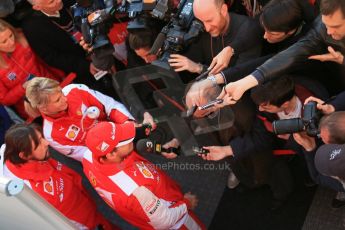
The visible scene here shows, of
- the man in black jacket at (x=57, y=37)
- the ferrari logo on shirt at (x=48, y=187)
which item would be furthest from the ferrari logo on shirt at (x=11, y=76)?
the ferrari logo on shirt at (x=48, y=187)

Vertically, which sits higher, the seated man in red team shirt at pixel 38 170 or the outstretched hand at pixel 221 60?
the outstretched hand at pixel 221 60

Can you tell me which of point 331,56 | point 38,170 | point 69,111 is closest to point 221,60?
point 331,56

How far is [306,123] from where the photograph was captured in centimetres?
197

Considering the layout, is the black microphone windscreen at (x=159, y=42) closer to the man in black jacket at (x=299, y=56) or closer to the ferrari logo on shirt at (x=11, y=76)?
the man in black jacket at (x=299, y=56)

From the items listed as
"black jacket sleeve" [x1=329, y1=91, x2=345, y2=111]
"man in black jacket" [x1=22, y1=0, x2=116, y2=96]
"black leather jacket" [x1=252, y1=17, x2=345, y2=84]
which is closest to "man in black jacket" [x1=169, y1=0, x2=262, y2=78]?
"black leather jacket" [x1=252, y1=17, x2=345, y2=84]

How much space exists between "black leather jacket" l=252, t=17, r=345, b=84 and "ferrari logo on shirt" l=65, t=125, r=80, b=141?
1131 mm

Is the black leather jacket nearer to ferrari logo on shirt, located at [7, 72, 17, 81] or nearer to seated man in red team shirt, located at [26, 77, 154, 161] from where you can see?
seated man in red team shirt, located at [26, 77, 154, 161]

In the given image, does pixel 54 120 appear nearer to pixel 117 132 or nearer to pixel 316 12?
pixel 117 132

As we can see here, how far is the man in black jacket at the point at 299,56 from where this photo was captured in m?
2.09

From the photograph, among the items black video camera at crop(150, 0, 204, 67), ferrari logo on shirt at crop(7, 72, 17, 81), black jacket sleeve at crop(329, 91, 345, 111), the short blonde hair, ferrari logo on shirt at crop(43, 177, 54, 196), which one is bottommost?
ferrari logo on shirt at crop(43, 177, 54, 196)

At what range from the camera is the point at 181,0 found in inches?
100

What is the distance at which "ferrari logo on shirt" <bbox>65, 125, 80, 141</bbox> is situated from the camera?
8.59 ft

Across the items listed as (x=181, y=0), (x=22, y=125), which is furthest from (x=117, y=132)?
(x=181, y=0)

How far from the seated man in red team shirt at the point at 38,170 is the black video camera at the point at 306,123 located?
3.67 feet
